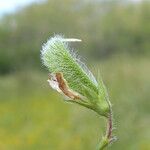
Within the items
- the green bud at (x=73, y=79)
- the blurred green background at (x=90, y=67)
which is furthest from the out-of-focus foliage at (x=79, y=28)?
the green bud at (x=73, y=79)

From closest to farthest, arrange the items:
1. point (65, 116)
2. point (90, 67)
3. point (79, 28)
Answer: point (90, 67) < point (65, 116) < point (79, 28)

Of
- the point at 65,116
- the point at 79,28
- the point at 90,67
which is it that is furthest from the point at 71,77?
the point at 79,28

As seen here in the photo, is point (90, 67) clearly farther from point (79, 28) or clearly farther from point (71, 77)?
point (79, 28)

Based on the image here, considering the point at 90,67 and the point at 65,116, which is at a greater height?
the point at 65,116

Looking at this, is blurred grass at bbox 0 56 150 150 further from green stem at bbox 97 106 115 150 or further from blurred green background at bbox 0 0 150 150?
green stem at bbox 97 106 115 150

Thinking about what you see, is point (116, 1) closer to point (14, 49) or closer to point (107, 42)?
point (107, 42)

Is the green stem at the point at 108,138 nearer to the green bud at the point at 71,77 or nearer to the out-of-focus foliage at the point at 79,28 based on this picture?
the green bud at the point at 71,77

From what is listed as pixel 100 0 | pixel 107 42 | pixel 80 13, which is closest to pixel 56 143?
pixel 107 42
